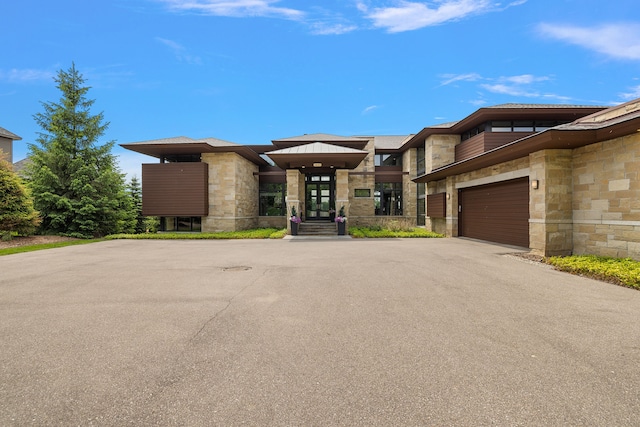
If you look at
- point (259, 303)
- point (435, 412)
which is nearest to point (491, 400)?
point (435, 412)

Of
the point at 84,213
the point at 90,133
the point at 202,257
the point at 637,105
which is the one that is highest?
the point at 90,133

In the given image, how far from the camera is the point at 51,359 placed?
3141mm

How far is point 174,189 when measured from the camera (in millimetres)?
18922

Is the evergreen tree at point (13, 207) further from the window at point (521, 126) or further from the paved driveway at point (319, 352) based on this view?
the window at point (521, 126)

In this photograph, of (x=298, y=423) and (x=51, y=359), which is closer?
(x=298, y=423)

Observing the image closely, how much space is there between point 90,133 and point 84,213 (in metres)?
5.14

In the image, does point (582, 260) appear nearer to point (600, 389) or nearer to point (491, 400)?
point (600, 389)

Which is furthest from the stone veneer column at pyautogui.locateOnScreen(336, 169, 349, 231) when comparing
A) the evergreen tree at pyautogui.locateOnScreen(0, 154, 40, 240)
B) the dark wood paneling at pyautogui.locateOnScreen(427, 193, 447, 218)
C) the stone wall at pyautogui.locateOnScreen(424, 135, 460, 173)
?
the evergreen tree at pyautogui.locateOnScreen(0, 154, 40, 240)

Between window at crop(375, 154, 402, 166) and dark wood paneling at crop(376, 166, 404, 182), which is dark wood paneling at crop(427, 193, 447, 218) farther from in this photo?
window at crop(375, 154, 402, 166)

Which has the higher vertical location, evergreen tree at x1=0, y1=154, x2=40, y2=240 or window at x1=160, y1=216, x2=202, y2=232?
evergreen tree at x1=0, y1=154, x2=40, y2=240

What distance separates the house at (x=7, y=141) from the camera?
27.8 meters

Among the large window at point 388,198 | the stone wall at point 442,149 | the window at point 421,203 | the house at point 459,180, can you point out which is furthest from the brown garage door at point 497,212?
the large window at point 388,198

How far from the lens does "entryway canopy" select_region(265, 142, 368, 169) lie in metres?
15.7

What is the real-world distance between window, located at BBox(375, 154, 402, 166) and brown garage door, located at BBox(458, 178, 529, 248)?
1042 centimetres
